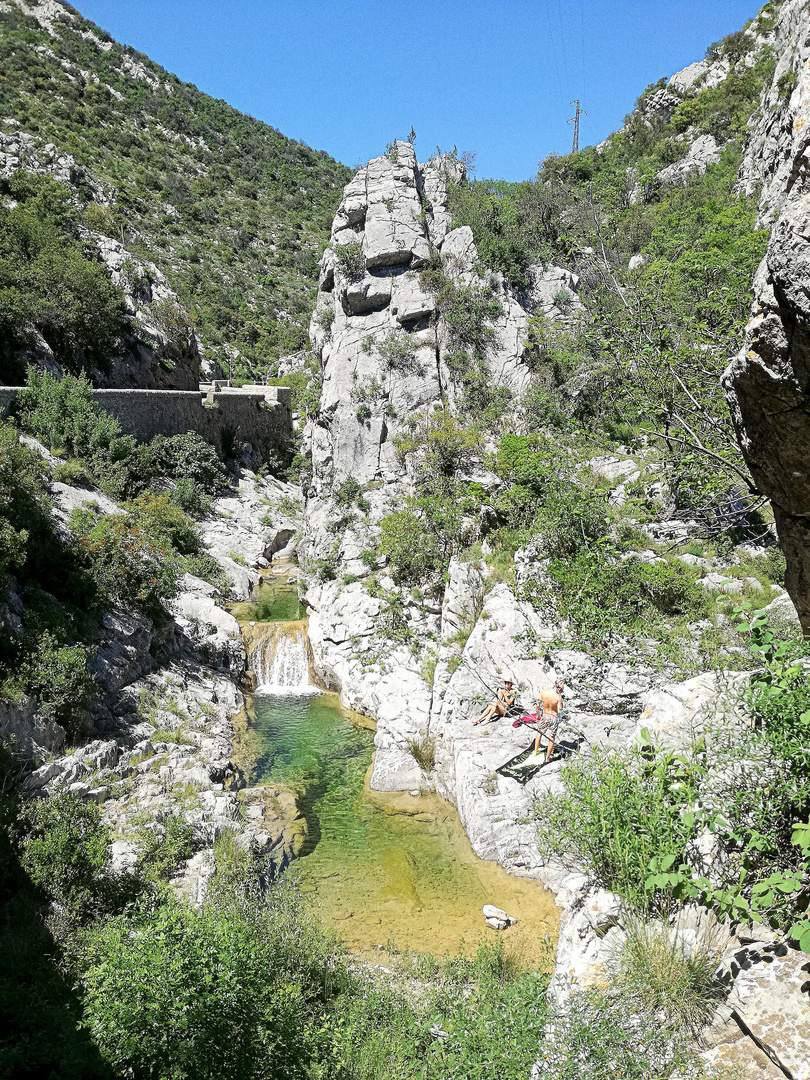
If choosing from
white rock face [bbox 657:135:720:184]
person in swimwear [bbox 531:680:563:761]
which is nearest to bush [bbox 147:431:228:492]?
person in swimwear [bbox 531:680:563:761]

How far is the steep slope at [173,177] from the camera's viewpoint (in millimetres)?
37406

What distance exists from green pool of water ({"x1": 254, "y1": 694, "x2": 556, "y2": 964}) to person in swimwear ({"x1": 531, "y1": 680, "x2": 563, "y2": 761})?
1988 millimetres

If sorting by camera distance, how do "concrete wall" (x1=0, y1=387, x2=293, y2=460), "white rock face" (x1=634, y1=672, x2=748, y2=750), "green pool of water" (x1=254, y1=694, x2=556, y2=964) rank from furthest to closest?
"concrete wall" (x1=0, y1=387, x2=293, y2=460) < "green pool of water" (x1=254, y1=694, x2=556, y2=964) < "white rock face" (x1=634, y1=672, x2=748, y2=750)

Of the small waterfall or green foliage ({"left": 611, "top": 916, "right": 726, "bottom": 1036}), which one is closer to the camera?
green foliage ({"left": 611, "top": 916, "right": 726, "bottom": 1036})

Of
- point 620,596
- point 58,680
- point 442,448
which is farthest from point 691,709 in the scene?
point 442,448

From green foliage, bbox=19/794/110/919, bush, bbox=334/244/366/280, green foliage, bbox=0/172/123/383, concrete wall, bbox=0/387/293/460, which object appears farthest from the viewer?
bush, bbox=334/244/366/280

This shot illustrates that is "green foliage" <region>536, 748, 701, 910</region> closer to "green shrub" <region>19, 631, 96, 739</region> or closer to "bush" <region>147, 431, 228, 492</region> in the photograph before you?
"green shrub" <region>19, 631, 96, 739</region>

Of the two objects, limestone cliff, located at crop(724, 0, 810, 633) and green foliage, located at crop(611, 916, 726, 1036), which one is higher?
limestone cliff, located at crop(724, 0, 810, 633)

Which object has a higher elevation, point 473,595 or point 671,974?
point 473,595

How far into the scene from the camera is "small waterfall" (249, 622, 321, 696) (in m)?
15.6

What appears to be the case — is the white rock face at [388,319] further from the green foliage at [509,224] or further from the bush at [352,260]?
the green foliage at [509,224]

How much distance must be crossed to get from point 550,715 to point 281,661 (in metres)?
8.64

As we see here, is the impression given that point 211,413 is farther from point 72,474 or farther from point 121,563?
point 121,563

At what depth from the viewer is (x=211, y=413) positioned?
87.9 ft
